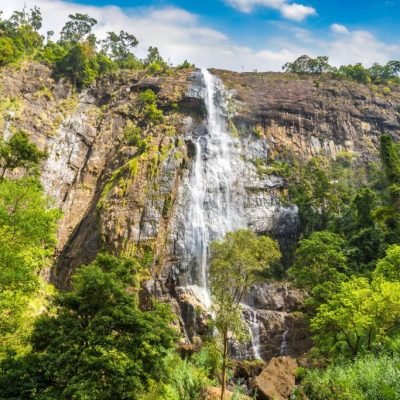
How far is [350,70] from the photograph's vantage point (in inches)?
2596

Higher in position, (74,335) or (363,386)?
(74,335)

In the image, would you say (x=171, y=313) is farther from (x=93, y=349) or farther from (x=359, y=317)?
(x=93, y=349)

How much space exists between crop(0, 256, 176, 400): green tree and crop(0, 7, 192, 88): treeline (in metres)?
47.1

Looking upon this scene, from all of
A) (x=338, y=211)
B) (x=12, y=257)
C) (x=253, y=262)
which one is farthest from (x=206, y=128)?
(x=12, y=257)

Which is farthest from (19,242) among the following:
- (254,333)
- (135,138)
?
(135,138)

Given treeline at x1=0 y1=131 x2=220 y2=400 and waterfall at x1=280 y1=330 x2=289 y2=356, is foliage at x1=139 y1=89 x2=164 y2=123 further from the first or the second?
treeline at x1=0 y1=131 x2=220 y2=400

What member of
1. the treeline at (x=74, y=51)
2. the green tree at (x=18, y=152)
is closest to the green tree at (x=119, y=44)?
the treeline at (x=74, y=51)

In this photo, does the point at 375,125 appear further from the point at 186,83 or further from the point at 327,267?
the point at 327,267

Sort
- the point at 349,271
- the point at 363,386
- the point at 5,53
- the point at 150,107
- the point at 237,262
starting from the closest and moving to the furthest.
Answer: the point at 363,386, the point at 237,262, the point at 349,271, the point at 150,107, the point at 5,53

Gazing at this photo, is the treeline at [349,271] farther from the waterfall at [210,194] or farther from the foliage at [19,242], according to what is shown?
the foliage at [19,242]

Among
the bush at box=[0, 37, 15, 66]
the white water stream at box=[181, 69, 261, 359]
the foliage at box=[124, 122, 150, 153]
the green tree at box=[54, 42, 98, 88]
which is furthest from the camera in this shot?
the green tree at box=[54, 42, 98, 88]

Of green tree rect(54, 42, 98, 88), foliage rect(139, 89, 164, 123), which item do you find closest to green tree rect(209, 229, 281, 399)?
foliage rect(139, 89, 164, 123)

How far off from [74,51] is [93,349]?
165ft

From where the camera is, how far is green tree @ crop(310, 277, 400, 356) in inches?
750
